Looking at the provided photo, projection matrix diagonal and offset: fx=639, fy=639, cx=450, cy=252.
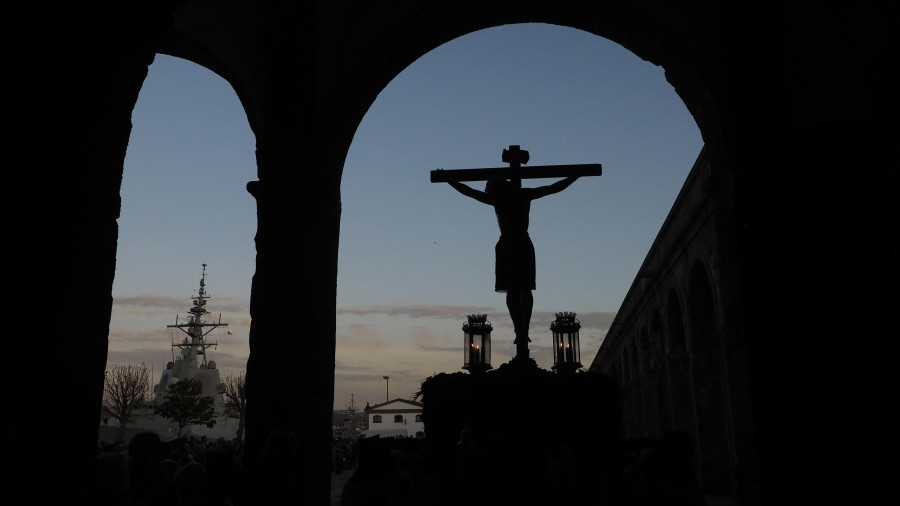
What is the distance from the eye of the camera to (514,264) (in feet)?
26.3

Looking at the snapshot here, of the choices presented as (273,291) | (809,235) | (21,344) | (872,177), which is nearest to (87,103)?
(21,344)

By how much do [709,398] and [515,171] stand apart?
6.29 m

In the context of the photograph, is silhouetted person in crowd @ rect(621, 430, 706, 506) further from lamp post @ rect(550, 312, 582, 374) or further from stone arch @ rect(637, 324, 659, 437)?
stone arch @ rect(637, 324, 659, 437)

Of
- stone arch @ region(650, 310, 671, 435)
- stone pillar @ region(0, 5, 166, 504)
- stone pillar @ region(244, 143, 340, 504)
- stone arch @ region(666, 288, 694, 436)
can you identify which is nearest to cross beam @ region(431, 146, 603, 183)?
stone pillar @ region(244, 143, 340, 504)

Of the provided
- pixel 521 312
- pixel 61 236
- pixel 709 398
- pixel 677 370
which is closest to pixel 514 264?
pixel 521 312

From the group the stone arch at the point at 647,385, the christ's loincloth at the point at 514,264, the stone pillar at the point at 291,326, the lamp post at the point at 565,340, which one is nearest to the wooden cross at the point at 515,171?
the christ's loincloth at the point at 514,264

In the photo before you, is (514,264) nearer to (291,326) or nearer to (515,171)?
(515,171)

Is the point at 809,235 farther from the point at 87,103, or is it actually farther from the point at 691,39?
the point at 87,103

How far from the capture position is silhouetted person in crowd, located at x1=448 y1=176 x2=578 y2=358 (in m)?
7.95

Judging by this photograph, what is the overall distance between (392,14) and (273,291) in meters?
3.78

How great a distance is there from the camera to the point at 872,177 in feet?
15.3

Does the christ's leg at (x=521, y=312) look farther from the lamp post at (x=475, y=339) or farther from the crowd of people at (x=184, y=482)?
the crowd of people at (x=184, y=482)

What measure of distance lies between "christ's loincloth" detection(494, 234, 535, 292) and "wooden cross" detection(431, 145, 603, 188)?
0.81m

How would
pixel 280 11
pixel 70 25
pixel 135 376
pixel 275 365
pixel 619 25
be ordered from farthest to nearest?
pixel 135 376, pixel 619 25, pixel 280 11, pixel 275 365, pixel 70 25
